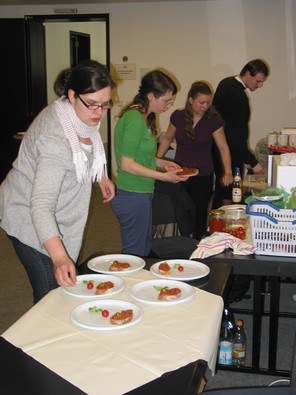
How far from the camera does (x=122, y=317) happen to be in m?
1.38

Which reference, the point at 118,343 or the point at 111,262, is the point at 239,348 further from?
the point at 118,343

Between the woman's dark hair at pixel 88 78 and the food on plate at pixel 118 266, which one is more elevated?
the woman's dark hair at pixel 88 78

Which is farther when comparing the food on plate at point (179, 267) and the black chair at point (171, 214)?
the black chair at point (171, 214)

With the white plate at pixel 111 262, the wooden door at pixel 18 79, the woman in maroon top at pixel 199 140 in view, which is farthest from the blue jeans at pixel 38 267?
the wooden door at pixel 18 79

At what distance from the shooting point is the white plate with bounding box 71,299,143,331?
134cm

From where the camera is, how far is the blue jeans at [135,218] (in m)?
2.64

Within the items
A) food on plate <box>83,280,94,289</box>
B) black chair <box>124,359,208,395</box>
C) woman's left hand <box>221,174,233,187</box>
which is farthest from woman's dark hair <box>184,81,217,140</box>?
black chair <box>124,359,208,395</box>

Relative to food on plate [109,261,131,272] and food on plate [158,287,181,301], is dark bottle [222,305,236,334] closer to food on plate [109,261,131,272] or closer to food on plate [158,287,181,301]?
food on plate [109,261,131,272]

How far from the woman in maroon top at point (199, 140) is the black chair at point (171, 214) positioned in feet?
2.04

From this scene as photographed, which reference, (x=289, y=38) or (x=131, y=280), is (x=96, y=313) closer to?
(x=131, y=280)

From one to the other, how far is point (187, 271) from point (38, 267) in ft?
1.73

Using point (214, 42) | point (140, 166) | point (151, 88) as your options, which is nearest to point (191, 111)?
point (151, 88)

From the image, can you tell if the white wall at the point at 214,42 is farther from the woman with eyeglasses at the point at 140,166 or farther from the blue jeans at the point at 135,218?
the blue jeans at the point at 135,218

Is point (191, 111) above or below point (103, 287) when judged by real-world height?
above
